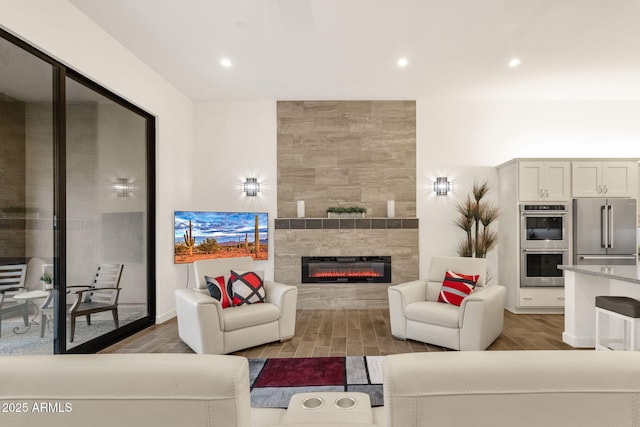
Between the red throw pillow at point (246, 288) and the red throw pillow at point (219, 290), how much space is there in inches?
2.9

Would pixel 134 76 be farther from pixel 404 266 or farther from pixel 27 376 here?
pixel 404 266

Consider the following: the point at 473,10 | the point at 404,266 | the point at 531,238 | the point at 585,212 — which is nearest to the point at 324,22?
the point at 473,10

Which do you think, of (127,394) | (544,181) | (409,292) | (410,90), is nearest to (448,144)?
(410,90)

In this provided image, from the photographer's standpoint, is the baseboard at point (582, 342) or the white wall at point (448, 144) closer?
the baseboard at point (582, 342)

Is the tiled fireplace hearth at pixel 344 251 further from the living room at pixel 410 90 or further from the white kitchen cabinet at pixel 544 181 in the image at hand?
the white kitchen cabinet at pixel 544 181

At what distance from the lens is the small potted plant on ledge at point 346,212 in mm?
5256

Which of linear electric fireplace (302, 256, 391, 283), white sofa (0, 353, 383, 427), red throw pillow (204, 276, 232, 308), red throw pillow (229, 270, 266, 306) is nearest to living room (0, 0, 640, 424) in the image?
linear electric fireplace (302, 256, 391, 283)

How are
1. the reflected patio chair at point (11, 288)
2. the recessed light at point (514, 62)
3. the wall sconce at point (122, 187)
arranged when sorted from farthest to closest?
the recessed light at point (514, 62), the wall sconce at point (122, 187), the reflected patio chair at point (11, 288)

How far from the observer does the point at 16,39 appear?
8.35 feet

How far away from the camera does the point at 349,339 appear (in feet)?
12.4

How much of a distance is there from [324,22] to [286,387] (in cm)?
321

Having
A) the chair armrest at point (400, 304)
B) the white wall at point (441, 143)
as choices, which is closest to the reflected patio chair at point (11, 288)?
the white wall at point (441, 143)

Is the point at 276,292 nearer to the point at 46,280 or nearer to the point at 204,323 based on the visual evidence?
the point at 204,323

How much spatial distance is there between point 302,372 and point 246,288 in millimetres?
1146
